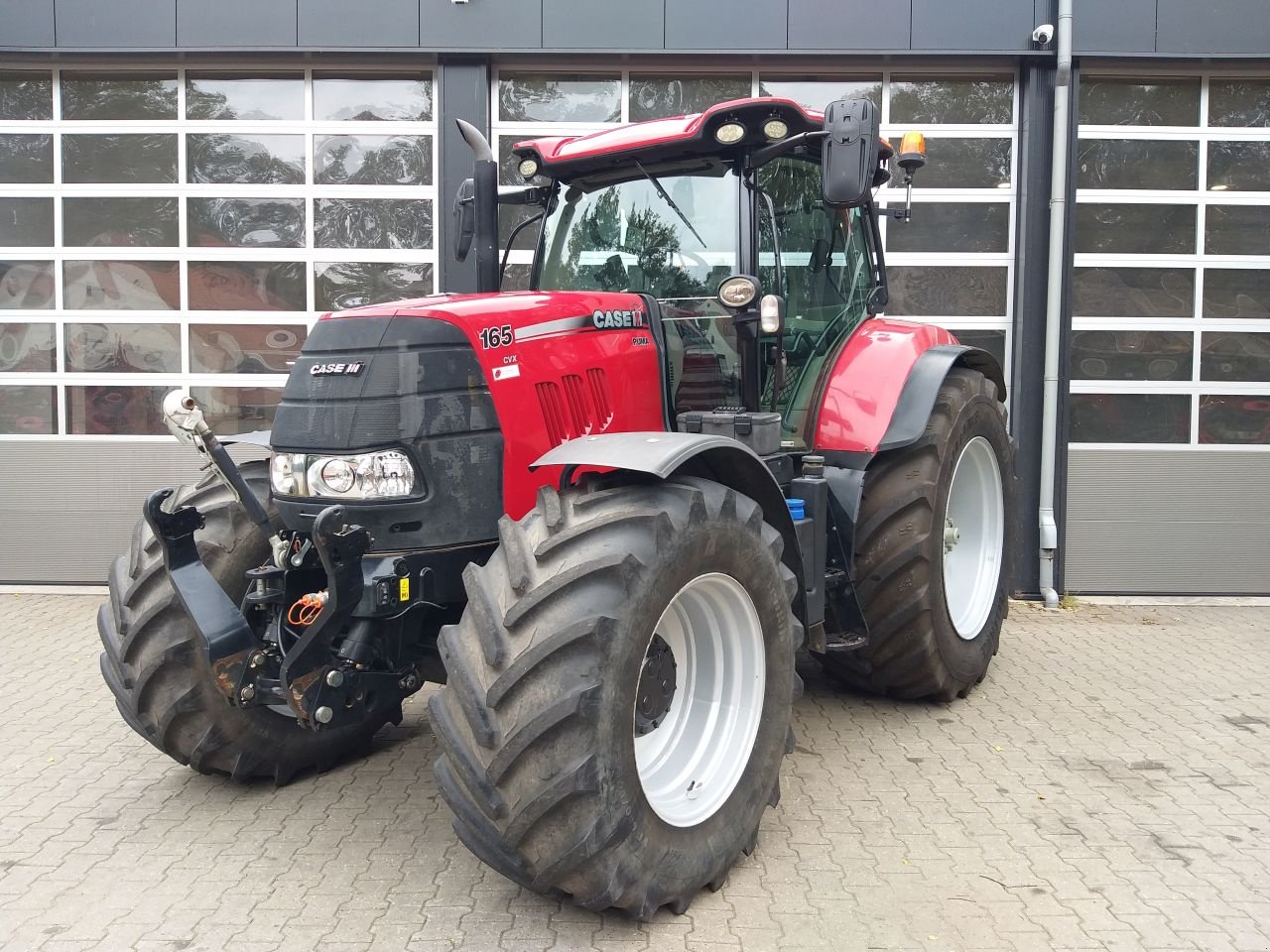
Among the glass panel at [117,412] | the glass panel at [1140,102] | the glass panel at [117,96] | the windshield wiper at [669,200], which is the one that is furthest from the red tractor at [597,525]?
the glass panel at [117,96]

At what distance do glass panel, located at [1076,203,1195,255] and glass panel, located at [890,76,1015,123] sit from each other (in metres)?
0.96

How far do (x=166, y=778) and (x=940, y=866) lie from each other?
2.98 meters

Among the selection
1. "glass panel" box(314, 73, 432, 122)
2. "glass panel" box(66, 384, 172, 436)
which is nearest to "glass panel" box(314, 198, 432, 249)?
"glass panel" box(314, 73, 432, 122)

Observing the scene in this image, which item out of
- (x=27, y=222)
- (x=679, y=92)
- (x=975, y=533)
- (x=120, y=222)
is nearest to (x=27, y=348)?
(x=27, y=222)

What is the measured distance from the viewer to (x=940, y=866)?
3.36 m

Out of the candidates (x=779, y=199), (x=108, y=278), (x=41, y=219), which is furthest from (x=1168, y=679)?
(x=41, y=219)

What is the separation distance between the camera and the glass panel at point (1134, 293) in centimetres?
761

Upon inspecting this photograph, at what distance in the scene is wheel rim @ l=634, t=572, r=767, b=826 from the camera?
10.5ft

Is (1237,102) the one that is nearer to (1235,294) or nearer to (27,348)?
(1235,294)

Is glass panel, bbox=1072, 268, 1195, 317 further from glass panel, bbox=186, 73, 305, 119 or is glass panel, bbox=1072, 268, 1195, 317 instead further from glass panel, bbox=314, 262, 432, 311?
glass panel, bbox=186, 73, 305, 119

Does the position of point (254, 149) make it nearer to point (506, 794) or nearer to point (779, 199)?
point (779, 199)

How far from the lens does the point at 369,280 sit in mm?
7762

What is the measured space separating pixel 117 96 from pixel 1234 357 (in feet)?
28.0

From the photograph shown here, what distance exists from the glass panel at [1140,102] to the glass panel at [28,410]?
798 cm
